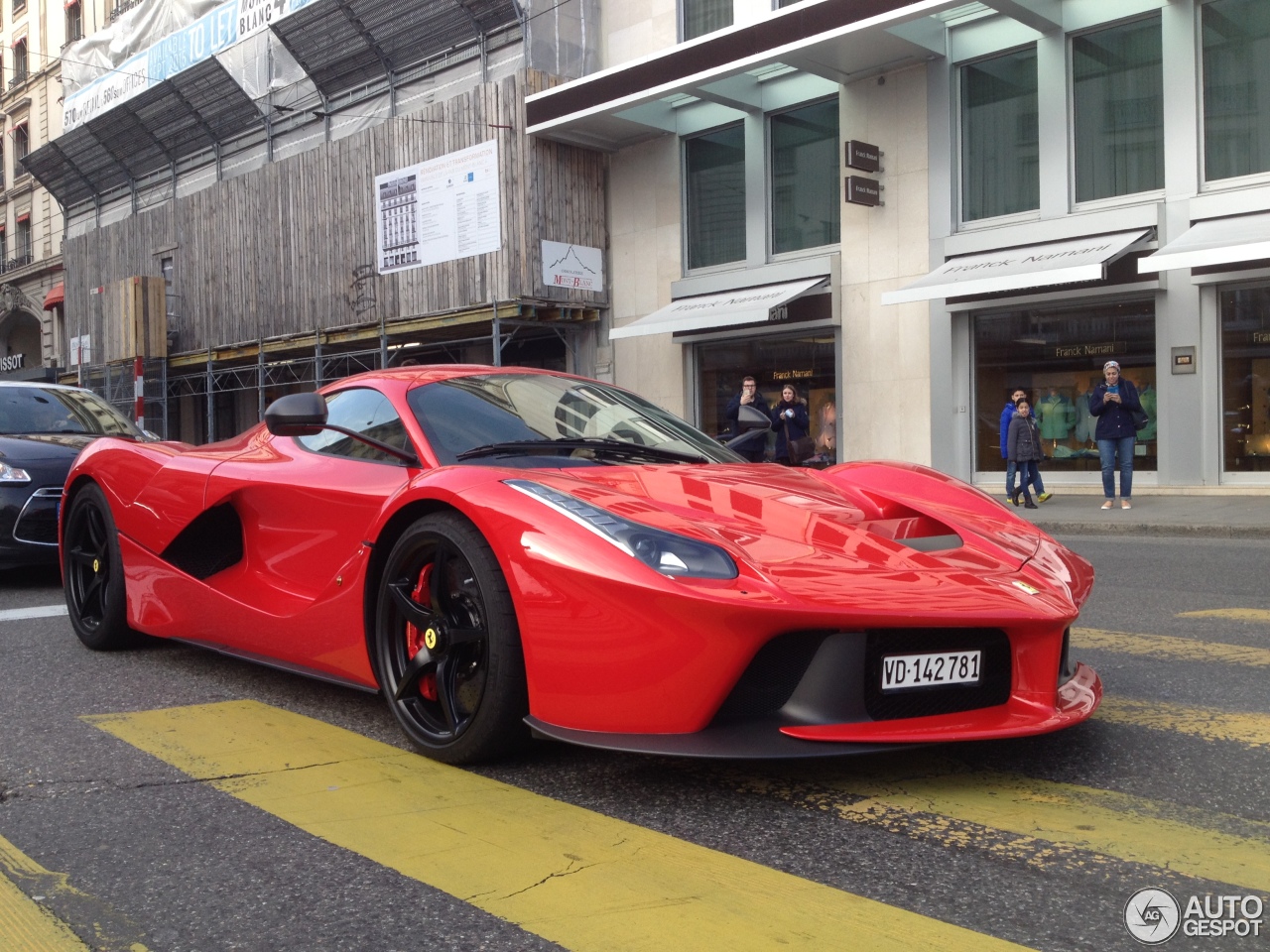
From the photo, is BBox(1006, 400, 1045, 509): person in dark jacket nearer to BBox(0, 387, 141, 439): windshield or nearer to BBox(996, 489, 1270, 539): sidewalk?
BBox(996, 489, 1270, 539): sidewalk

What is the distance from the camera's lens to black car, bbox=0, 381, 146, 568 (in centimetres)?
749

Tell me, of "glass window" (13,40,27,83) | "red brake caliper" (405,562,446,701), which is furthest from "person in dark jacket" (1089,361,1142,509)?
"glass window" (13,40,27,83)

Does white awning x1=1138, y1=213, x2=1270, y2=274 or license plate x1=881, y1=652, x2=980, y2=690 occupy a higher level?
white awning x1=1138, y1=213, x2=1270, y2=274

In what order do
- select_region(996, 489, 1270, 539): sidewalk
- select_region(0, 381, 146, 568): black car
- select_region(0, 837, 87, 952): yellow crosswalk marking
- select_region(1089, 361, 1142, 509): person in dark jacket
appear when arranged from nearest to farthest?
select_region(0, 837, 87, 952): yellow crosswalk marking < select_region(0, 381, 146, 568): black car < select_region(996, 489, 1270, 539): sidewalk < select_region(1089, 361, 1142, 509): person in dark jacket

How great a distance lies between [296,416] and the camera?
380 cm

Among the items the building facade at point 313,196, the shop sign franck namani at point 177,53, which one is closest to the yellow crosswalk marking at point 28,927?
the building facade at point 313,196

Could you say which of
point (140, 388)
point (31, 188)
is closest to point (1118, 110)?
point (140, 388)

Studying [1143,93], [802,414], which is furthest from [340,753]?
[1143,93]

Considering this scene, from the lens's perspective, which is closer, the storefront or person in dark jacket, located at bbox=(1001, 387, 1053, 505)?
person in dark jacket, located at bbox=(1001, 387, 1053, 505)

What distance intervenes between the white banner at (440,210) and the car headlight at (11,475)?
13.3m

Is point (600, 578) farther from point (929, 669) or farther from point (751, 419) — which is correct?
point (751, 419)

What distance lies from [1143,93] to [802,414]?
5.97 metres

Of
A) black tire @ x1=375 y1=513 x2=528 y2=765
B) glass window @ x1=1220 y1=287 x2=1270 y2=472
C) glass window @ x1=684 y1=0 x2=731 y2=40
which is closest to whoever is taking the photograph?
black tire @ x1=375 y1=513 x2=528 y2=765

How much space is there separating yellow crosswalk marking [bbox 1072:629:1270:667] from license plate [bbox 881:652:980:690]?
2.13m
